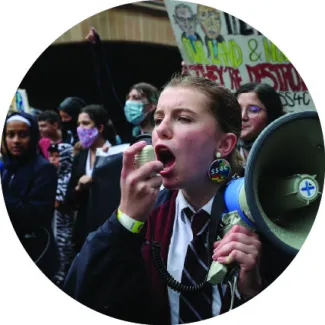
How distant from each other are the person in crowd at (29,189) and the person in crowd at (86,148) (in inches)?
5.0

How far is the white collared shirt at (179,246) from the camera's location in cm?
280

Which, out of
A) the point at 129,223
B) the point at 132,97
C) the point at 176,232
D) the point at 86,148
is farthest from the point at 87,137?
the point at 176,232

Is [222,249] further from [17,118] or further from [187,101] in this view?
[17,118]

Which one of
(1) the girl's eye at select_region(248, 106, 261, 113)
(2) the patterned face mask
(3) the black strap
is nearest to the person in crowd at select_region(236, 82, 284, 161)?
(1) the girl's eye at select_region(248, 106, 261, 113)

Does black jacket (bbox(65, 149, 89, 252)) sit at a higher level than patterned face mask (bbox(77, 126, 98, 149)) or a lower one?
lower

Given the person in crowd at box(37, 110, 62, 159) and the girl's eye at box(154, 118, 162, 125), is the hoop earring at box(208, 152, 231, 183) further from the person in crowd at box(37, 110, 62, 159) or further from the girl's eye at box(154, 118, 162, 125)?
the person in crowd at box(37, 110, 62, 159)

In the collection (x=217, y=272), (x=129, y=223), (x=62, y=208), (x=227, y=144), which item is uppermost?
(x=227, y=144)

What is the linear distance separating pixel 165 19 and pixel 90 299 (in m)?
1.56

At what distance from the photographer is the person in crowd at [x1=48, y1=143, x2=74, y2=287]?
300cm

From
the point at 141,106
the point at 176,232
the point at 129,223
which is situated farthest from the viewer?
the point at 141,106

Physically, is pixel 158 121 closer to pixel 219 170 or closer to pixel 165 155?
pixel 165 155

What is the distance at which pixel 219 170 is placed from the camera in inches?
108

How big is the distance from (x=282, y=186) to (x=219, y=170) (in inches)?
12.9

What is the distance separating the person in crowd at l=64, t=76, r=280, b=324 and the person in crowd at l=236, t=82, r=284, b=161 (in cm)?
5
